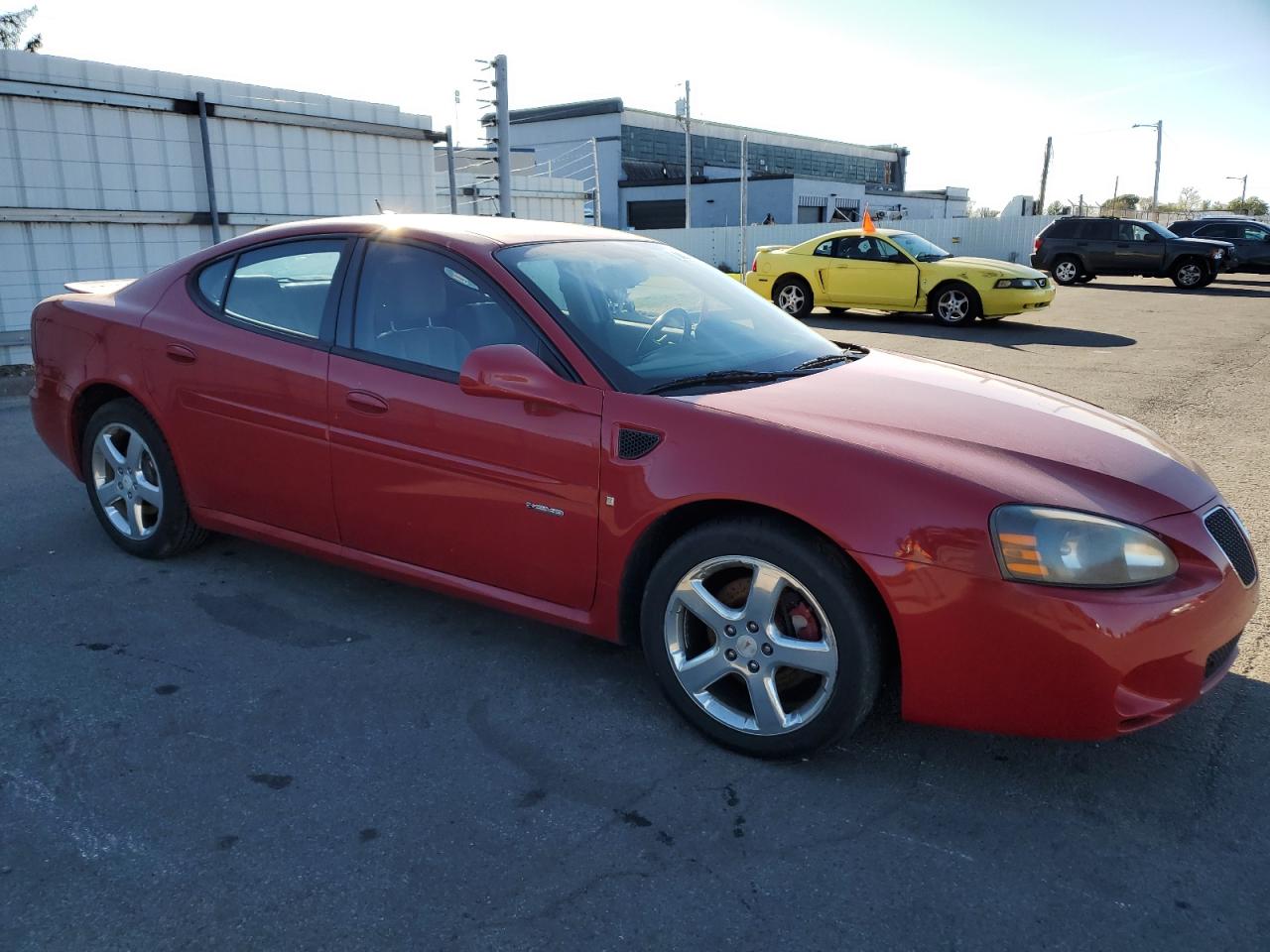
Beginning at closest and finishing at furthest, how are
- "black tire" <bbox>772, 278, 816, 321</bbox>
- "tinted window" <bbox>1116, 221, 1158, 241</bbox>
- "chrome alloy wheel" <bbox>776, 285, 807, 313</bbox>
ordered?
"black tire" <bbox>772, 278, 816, 321</bbox> < "chrome alloy wheel" <bbox>776, 285, 807, 313</bbox> < "tinted window" <bbox>1116, 221, 1158, 241</bbox>

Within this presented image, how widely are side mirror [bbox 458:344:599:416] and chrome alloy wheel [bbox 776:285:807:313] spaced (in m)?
13.7

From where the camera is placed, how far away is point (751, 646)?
2846 mm

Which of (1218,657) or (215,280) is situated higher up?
(215,280)

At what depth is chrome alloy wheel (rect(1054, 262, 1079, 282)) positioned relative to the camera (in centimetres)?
2480

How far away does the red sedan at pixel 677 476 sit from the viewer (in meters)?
2.57

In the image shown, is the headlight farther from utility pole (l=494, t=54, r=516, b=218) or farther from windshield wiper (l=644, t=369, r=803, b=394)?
utility pole (l=494, t=54, r=516, b=218)

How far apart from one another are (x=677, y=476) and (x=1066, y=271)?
82.3ft

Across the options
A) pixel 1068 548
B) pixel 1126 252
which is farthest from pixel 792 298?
pixel 1068 548

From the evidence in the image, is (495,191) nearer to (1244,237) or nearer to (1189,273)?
(1189,273)

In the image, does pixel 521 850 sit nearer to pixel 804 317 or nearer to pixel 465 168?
pixel 804 317

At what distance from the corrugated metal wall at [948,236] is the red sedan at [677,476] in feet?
92.3

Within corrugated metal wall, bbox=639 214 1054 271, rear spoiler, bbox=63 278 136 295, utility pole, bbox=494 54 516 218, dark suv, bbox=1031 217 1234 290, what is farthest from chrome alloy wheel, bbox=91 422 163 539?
corrugated metal wall, bbox=639 214 1054 271

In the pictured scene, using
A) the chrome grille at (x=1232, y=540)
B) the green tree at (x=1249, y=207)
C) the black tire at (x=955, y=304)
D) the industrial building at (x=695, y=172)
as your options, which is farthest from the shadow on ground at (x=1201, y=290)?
the green tree at (x=1249, y=207)

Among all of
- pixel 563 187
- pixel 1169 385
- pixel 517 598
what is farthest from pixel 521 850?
pixel 563 187
